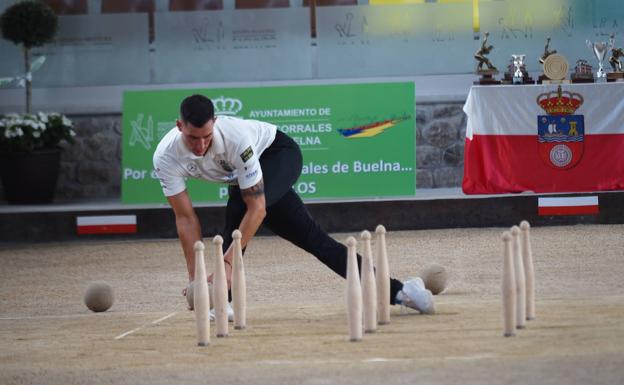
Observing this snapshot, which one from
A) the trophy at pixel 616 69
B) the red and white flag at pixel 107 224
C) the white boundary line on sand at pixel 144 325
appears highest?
the trophy at pixel 616 69

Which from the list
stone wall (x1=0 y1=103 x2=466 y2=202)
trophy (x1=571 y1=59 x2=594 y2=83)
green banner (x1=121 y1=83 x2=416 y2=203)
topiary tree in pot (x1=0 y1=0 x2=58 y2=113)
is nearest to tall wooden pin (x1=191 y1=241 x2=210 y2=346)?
green banner (x1=121 y1=83 x2=416 y2=203)

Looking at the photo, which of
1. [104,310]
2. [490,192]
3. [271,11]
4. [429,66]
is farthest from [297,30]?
[104,310]

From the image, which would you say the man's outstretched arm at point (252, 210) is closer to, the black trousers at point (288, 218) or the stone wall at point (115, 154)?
the black trousers at point (288, 218)

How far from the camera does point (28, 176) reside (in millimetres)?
13156

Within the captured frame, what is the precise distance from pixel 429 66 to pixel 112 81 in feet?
12.2

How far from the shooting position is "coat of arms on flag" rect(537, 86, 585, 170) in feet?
38.6

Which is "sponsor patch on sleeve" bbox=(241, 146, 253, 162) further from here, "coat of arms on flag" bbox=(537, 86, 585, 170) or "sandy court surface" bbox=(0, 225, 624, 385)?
"coat of arms on flag" bbox=(537, 86, 585, 170)

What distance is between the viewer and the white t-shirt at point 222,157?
21.5ft

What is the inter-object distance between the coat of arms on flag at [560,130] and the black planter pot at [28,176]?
5281mm

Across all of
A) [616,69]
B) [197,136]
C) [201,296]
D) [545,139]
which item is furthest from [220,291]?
[616,69]

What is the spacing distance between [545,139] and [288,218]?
558 cm

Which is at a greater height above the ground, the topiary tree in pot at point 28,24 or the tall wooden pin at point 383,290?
the topiary tree in pot at point 28,24

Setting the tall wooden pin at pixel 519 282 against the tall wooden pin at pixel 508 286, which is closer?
the tall wooden pin at pixel 508 286

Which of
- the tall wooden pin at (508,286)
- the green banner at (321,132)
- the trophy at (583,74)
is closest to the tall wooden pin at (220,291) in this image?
the tall wooden pin at (508,286)
